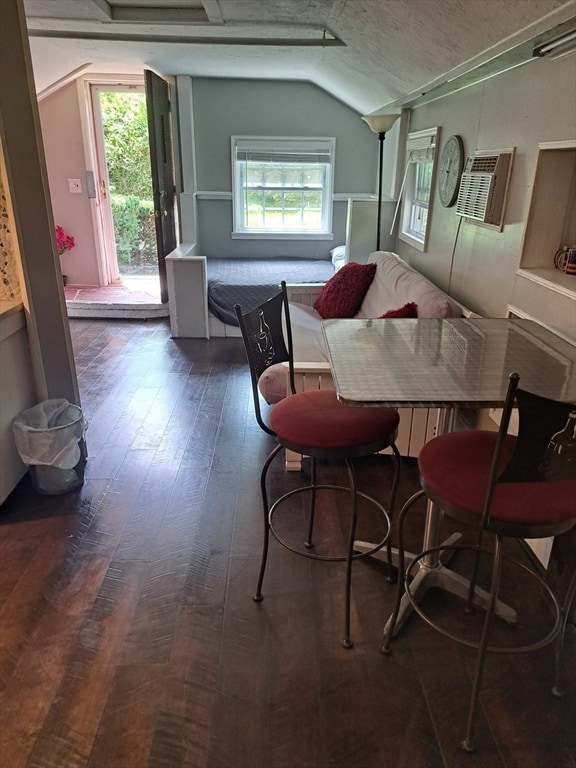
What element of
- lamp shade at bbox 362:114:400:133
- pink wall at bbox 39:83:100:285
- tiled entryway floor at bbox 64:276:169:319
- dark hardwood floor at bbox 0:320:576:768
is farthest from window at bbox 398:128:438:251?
pink wall at bbox 39:83:100:285

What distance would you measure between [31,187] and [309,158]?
151 inches

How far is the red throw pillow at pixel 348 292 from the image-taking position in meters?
3.77

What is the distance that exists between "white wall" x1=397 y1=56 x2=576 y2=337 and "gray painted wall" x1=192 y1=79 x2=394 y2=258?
2.21 meters

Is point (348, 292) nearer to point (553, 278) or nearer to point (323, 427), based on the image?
point (553, 278)

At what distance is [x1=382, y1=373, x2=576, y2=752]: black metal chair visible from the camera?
115 centimetres

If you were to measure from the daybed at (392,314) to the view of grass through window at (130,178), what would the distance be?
3.05 metres

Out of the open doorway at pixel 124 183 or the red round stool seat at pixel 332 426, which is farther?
the open doorway at pixel 124 183

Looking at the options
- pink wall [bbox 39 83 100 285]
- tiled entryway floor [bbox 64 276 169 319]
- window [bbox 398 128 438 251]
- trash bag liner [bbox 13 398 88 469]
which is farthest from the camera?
pink wall [bbox 39 83 100 285]

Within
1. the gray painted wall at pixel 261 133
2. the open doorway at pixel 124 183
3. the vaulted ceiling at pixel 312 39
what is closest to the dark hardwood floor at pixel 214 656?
the vaulted ceiling at pixel 312 39

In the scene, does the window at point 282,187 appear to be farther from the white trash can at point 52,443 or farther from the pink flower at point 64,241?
the white trash can at point 52,443

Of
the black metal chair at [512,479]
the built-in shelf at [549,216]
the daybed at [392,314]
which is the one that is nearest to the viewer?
the black metal chair at [512,479]

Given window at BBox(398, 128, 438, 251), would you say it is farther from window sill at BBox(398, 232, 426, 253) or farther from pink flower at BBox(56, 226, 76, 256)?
pink flower at BBox(56, 226, 76, 256)

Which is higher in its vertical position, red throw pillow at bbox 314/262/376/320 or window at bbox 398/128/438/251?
window at bbox 398/128/438/251

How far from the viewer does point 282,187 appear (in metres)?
5.71
